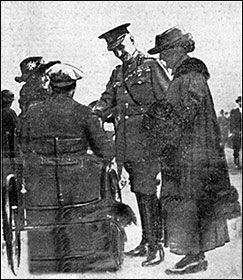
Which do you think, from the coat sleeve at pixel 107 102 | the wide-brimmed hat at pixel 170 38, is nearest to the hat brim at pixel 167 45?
the wide-brimmed hat at pixel 170 38

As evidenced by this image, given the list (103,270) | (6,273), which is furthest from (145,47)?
(6,273)

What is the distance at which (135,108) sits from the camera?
2037 mm

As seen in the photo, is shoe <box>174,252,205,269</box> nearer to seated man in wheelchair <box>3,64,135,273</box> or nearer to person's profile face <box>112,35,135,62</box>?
seated man in wheelchair <box>3,64,135,273</box>

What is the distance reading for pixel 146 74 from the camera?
2031 millimetres

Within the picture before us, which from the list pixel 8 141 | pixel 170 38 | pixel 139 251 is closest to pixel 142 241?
pixel 139 251

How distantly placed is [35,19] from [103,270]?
81 cm

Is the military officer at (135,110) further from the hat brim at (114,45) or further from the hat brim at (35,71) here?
the hat brim at (35,71)

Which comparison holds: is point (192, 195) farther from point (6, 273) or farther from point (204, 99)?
point (6, 273)

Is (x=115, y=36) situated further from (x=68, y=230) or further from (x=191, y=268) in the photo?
(x=191, y=268)

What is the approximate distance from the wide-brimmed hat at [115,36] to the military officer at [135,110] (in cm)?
2

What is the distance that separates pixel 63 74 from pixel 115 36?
0.20 m

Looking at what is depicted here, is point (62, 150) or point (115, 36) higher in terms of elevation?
point (115, 36)

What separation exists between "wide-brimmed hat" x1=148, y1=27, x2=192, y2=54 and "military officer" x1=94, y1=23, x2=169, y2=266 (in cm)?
5

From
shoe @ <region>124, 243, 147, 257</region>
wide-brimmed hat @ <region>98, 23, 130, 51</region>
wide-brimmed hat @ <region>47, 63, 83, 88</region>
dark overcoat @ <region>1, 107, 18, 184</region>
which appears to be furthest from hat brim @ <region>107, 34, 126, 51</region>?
shoe @ <region>124, 243, 147, 257</region>
